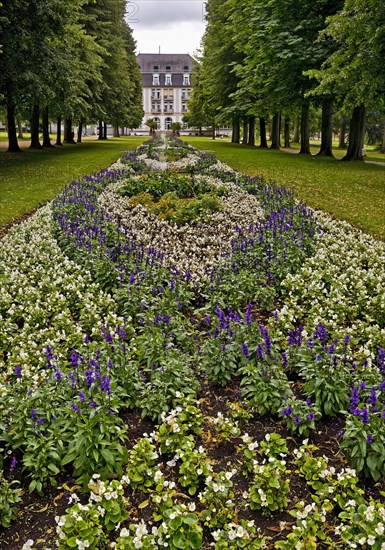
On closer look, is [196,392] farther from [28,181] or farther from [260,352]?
[28,181]

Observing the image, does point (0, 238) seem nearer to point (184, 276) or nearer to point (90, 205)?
point (90, 205)

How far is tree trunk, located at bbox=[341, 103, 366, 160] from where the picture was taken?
2509cm

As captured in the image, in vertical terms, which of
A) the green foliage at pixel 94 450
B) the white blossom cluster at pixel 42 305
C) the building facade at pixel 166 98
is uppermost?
the building facade at pixel 166 98

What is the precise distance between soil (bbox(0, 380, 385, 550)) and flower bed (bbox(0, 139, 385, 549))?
0.05 feet

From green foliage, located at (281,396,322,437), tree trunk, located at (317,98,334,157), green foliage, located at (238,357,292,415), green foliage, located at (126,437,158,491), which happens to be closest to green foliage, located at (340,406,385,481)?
green foliage, located at (281,396,322,437)

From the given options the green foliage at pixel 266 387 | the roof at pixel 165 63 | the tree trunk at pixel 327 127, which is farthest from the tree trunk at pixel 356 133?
the roof at pixel 165 63

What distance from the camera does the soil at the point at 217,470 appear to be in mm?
2850

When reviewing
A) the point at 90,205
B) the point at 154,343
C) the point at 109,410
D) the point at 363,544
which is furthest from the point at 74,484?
the point at 90,205

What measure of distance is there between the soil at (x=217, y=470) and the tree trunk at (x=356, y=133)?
2431 centimetres

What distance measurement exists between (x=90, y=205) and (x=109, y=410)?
23.2 ft

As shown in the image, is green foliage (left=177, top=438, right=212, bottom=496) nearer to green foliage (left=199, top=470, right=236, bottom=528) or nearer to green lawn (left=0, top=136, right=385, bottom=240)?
green foliage (left=199, top=470, right=236, bottom=528)

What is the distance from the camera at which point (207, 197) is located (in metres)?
10.8

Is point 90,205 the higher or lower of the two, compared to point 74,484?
higher

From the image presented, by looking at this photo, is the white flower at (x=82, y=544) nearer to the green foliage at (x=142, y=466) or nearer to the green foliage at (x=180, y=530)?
the green foliage at (x=180, y=530)
